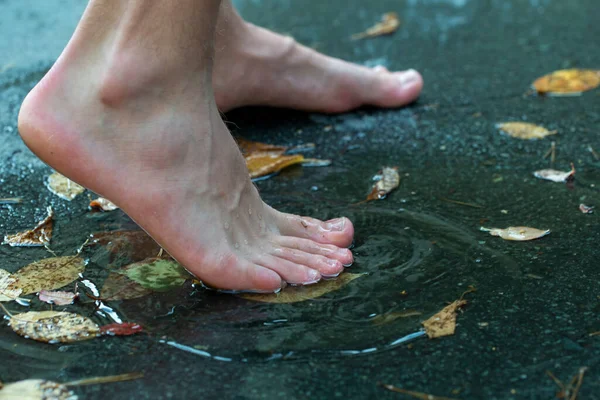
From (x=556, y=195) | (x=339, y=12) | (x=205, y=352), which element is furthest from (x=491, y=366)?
(x=339, y=12)

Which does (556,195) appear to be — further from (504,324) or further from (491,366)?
(491,366)

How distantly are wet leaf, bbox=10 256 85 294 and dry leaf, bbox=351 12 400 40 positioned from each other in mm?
2044

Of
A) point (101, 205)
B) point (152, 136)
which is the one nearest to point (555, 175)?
point (152, 136)

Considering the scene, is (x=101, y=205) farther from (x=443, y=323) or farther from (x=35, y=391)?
(x=443, y=323)

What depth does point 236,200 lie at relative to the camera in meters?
1.42

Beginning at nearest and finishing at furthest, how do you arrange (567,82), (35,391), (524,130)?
1. (35,391)
2. (524,130)
3. (567,82)

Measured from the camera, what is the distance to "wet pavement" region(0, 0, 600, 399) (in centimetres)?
107

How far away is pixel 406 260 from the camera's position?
141cm

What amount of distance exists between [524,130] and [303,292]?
1092mm

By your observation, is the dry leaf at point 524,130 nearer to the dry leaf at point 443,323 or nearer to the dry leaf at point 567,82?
the dry leaf at point 567,82

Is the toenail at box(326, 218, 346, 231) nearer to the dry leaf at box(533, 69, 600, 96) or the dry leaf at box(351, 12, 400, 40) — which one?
the dry leaf at box(533, 69, 600, 96)

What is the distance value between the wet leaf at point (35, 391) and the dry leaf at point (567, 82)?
191 cm

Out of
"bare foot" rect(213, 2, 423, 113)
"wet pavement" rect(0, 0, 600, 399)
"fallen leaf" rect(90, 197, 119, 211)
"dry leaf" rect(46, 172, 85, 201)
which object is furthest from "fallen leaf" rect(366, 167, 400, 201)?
"dry leaf" rect(46, 172, 85, 201)

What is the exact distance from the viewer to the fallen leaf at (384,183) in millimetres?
1724
